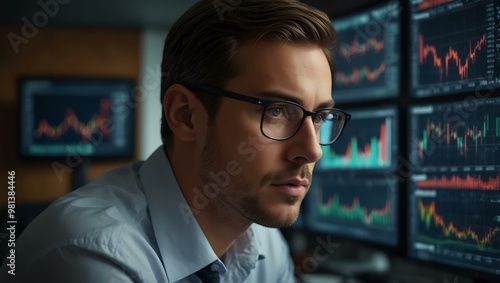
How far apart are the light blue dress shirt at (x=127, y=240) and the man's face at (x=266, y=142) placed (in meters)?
0.11

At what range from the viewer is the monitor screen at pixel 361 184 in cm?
128

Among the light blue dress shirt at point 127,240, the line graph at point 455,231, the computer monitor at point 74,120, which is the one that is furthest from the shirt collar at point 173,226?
the computer monitor at point 74,120

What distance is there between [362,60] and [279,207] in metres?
0.63

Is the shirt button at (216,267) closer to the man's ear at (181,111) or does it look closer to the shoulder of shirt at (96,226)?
the shoulder of shirt at (96,226)

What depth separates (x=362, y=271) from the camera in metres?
1.53

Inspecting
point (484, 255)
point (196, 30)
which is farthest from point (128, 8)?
point (484, 255)

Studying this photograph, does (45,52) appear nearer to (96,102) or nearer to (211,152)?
(96,102)

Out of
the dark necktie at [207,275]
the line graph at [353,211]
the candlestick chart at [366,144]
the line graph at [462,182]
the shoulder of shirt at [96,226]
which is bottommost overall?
the dark necktie at [207,275]

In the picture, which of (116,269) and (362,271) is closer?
(116,269)

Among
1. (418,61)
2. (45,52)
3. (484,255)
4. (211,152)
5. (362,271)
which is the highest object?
(45,52)

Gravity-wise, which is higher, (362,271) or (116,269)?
(116,269)

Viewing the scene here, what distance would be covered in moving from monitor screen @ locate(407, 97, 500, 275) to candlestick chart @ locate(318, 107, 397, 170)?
0.09 metres

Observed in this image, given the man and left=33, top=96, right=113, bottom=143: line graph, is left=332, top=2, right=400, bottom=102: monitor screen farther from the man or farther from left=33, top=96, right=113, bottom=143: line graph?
left=33, top=96, right=113, bottom=143: line graph

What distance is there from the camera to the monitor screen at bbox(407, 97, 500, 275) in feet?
3.07
